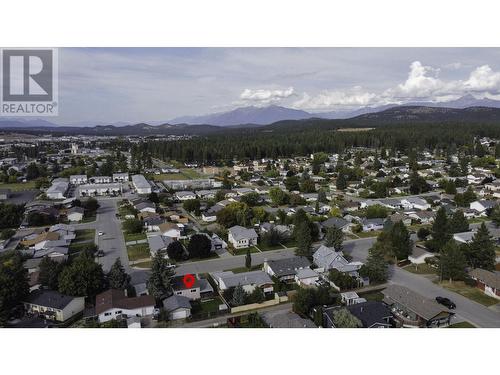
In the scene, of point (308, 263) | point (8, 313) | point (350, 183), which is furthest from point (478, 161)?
point (8, 313)

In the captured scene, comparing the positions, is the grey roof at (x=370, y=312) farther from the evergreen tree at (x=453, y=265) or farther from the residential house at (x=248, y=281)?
the evergreen tree at (x=453, y=265)

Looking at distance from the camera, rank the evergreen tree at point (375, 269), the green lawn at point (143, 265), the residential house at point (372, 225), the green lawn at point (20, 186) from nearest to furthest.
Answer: the evergreen tree at point (375, 269) → the green lawn at point (143, 265) → the residential house at point (372, 225) → the green lawn at point (20, 186)

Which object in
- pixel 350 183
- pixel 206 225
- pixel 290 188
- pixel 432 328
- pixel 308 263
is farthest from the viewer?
pixel 350 183

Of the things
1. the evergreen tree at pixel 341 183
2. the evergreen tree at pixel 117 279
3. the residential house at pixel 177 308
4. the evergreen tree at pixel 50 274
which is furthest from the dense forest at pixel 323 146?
the residential house at pixel 177 308

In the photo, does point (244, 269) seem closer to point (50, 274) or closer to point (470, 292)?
point (50, 274)

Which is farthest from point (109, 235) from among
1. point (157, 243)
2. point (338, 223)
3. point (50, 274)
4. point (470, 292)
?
point (470, 292)

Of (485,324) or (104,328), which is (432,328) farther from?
(104,328)
